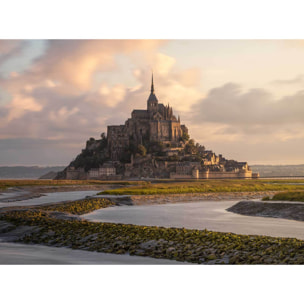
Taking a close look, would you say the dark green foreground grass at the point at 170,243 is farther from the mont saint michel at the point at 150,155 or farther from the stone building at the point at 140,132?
the stone building at the point at 140,132

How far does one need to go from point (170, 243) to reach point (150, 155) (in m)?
86.6

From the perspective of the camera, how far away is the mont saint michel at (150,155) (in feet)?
309

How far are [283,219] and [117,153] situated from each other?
83132 millimetres

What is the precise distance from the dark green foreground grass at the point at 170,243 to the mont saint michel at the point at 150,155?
78.3 metres

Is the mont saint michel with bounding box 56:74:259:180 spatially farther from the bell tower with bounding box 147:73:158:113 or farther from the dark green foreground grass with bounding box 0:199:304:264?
the dark green foreground grass with bounding box 0:199:304:264

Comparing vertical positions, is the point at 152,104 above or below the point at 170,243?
above

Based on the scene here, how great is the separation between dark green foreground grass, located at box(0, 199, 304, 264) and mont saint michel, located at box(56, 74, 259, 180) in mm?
78295

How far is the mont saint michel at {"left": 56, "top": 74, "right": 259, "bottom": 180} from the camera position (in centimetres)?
9419

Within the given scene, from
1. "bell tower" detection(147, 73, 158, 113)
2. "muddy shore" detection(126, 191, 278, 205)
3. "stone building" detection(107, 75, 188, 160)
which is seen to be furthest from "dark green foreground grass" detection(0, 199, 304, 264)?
"bell tower" detection(147, 73, 158, 113)

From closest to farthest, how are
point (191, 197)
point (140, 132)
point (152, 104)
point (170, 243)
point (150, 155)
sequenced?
point (170, 243), point (191, 197), point (150, 155), point (140, 132), point (152, 104)

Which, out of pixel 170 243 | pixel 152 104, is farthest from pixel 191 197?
pixel 152 104

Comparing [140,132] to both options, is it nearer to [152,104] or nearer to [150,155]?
[150,155]

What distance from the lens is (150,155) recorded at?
96688 millimetres

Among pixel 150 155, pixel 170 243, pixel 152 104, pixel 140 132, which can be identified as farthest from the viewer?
pixel 152 104
